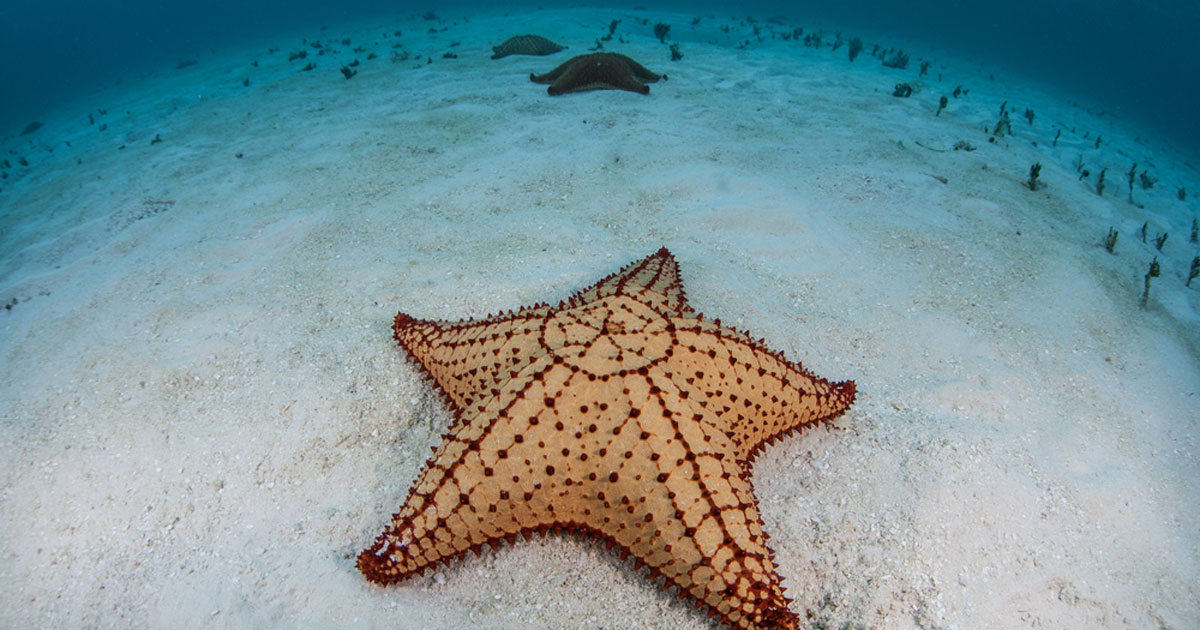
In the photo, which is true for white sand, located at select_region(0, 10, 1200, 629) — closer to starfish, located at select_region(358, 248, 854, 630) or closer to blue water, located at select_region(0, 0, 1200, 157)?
starfish, located at select_region(358, 248, 854, 630)

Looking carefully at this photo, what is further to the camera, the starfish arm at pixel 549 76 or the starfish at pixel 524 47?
the starfish at pixel 524 47

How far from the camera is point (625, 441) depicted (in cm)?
256

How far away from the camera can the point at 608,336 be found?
118 inches

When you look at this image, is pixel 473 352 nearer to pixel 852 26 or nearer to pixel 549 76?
pixel 549 76

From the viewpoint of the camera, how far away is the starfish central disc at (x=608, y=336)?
9.27 feet

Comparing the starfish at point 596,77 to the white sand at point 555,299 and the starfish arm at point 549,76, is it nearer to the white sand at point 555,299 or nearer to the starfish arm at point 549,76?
the starfish arm at point 549,76

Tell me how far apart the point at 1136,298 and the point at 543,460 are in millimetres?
6223

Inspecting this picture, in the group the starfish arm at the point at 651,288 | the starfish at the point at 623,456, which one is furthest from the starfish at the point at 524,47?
the starfish at the point at 623,456

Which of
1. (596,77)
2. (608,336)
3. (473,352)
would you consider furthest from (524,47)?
(608,336)

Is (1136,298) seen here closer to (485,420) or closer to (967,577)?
(967,577)

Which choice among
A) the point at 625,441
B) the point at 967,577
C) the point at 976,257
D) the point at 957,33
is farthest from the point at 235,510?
the point at 957,33

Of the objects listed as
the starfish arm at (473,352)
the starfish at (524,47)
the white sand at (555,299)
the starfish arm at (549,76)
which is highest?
the starfish at (524,47)

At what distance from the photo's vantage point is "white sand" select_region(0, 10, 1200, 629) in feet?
9.40

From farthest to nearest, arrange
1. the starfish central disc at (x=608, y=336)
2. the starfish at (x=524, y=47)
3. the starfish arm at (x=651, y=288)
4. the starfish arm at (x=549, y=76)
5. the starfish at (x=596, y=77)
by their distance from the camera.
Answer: the starfish at (x=524, y=47), the starfish arm at (x=549, y=76), the starfish at (x=596, y=77), the starfish arm at (x=651, y=288), the starfish central disc at (x=608, y=336)
